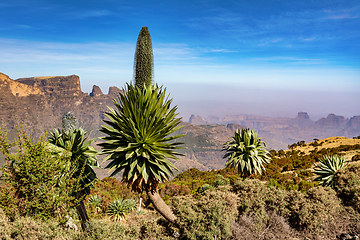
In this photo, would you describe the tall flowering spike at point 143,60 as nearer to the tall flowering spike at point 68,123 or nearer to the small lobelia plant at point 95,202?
the tall flowering spike at point 68,123

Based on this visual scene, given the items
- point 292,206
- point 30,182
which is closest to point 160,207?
point 30,182

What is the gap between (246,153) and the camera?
1127 centimetres

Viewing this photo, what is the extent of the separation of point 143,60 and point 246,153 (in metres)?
7.54

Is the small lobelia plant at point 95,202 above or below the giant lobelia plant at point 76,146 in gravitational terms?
below

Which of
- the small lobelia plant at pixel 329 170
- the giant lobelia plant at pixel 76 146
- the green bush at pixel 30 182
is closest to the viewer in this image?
the green bush at pixel 30 182

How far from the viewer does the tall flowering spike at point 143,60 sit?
6859 mm

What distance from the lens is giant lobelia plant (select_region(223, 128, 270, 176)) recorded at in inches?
435

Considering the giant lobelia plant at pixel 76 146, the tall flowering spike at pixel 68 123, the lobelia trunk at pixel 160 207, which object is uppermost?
the tall flowering spike at pixel 68 123

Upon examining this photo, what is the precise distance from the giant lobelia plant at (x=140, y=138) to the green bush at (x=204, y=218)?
1.29 meters

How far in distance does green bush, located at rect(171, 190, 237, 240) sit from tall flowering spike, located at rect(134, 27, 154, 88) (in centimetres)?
436

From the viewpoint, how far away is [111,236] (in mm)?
5656

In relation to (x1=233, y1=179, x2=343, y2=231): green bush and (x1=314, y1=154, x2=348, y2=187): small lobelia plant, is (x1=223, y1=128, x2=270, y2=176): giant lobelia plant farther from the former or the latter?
(x1=314, y1=154, x2=348, y2=187): small lobelia plant

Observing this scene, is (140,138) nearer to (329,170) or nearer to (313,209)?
(313,209)

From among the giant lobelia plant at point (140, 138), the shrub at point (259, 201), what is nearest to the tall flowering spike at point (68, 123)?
the giant lobelia plant at point (140, 138)
